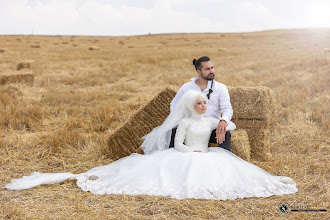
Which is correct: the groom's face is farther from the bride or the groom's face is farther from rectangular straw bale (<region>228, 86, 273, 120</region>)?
rectangular straw bale (<region>228, 86, 273, 120</region>)

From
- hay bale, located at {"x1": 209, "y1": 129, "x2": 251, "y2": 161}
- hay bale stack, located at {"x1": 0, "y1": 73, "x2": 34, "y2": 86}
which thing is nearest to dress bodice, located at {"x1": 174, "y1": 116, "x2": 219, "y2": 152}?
Result: hay bale, located at {"x1": 209, "y1": 129, "x2": 251, "y2": 161}

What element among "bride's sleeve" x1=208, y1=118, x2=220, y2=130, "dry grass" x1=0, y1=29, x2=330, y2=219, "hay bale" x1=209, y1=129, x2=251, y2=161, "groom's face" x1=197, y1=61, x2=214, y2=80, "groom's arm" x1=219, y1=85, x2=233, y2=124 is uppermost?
"groom's face" x1=197, y1=61, x2=214, y2=80

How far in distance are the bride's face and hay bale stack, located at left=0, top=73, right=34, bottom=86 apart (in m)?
9.58

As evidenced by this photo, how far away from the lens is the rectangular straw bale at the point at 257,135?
256 inches

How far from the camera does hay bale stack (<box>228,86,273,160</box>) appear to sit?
255 inches

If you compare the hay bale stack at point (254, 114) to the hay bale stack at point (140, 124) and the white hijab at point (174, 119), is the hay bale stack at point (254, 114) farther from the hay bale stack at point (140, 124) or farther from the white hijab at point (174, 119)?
the white hijab at point (174, 119)

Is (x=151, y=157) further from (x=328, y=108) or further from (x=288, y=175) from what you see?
(x=328, y=108)

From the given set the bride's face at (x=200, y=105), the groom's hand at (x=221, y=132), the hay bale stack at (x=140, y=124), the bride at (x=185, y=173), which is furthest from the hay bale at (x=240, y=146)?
the hay bale stack at (x=140, y=124)

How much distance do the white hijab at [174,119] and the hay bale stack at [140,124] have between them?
60 centimetres

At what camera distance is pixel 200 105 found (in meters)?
5.31

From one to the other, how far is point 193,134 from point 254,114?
161 centimetres

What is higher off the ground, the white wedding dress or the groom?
the groom

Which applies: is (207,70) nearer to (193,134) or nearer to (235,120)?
(193,134)

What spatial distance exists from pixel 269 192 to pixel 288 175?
3.21 feet
